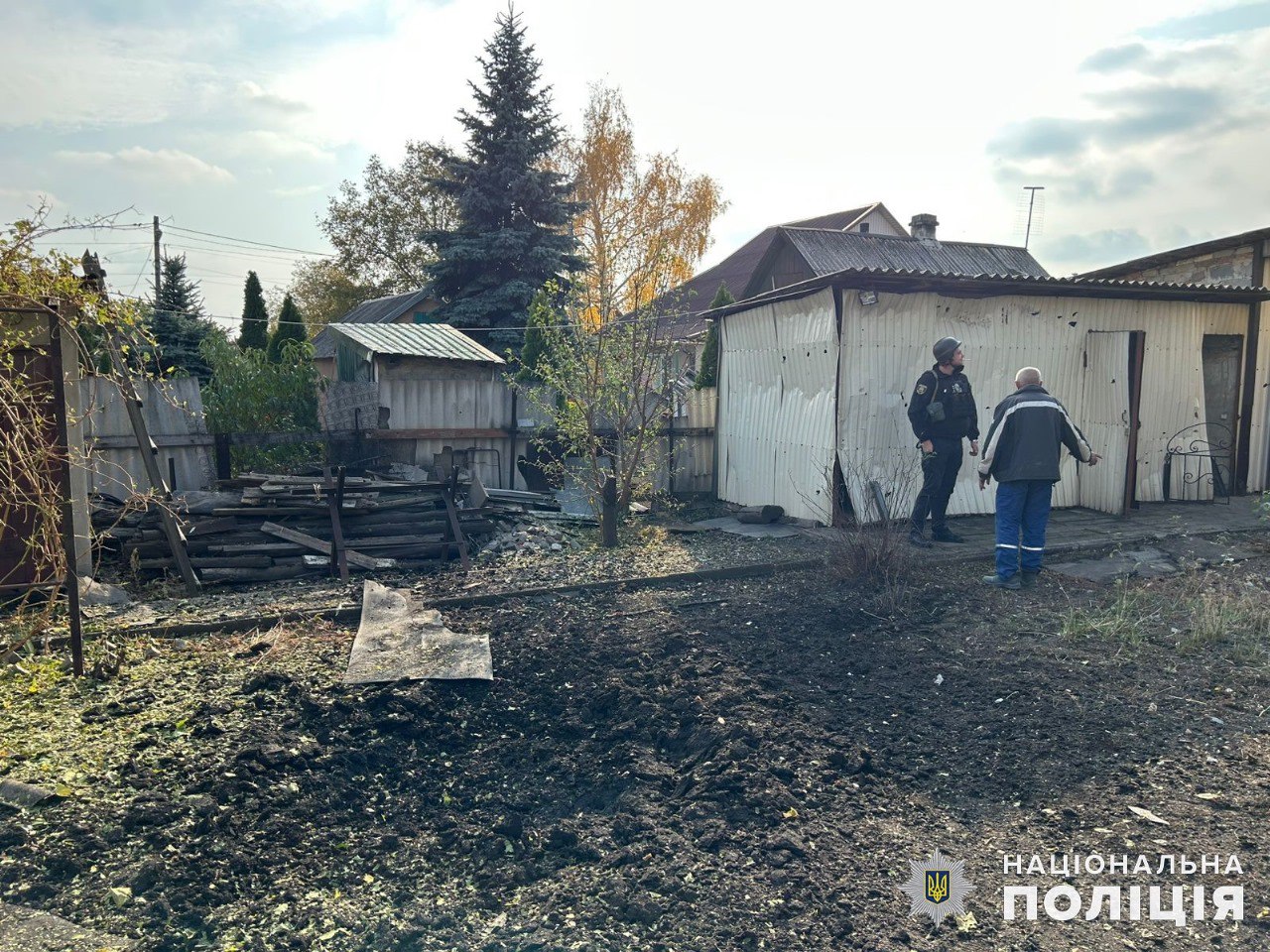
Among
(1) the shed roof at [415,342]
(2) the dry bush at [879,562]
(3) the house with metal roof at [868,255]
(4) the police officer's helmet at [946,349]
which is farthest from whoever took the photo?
(3) the house with metal roof at [868,255]

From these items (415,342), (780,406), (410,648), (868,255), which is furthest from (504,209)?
(410,648)

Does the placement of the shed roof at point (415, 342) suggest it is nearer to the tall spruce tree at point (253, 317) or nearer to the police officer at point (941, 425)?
the police officer at point (941, 425)

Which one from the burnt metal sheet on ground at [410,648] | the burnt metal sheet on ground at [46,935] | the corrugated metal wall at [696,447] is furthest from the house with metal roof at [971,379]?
the burnt metal sheet on ground at [46,935]

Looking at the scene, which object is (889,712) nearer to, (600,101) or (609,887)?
(609,887)

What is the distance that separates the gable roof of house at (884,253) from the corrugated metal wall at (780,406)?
34.5 ft

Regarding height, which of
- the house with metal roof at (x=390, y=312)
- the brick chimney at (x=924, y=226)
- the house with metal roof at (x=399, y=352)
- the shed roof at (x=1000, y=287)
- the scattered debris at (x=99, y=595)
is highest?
the brick chimney at (x=924, y=226)

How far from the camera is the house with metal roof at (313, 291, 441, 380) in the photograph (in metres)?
26.2

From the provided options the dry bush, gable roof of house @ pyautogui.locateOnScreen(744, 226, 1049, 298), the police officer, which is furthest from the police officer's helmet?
gable roof of house @ pyautogui.locateOnScreen(744, 226, 1049, 298)

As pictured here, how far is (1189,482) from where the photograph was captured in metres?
11.1

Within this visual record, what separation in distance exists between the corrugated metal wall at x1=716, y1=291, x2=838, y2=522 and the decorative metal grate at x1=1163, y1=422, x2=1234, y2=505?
5.18m

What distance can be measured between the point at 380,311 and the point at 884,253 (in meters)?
16.9

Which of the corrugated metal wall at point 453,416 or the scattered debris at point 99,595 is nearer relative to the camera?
the scattered debris at point 99,595

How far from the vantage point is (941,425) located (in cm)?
835

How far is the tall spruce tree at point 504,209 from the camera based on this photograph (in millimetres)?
22906
